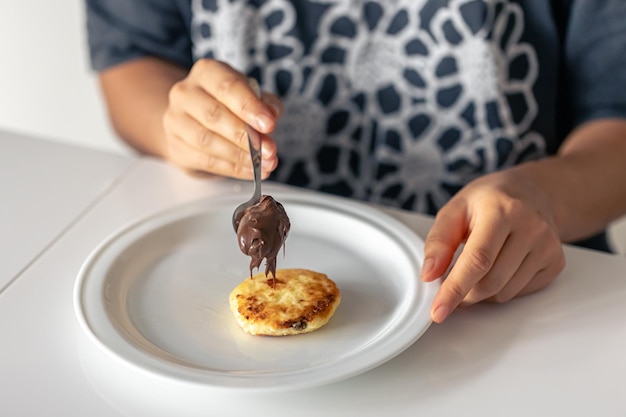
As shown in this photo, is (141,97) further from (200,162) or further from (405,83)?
(405,83)

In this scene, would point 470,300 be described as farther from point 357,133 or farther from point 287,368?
point 357,133

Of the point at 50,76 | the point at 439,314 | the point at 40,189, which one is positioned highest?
the point at 439,314

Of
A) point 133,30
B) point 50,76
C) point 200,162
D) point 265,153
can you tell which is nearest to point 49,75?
point 50,76

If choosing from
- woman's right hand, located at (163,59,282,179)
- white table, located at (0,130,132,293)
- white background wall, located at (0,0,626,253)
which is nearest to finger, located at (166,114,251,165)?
woman's right hand, located at (163,59,282,179)

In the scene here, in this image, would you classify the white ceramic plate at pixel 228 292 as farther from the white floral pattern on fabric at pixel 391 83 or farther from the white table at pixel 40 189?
the white floral pattern on fabric at pixel 391 83

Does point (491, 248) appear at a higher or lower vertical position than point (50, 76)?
higher

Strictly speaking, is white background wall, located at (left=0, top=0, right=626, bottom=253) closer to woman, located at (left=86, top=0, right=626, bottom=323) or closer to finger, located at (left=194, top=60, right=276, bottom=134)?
woman, located at (left=86, top=0, right=626, bottom=323)
